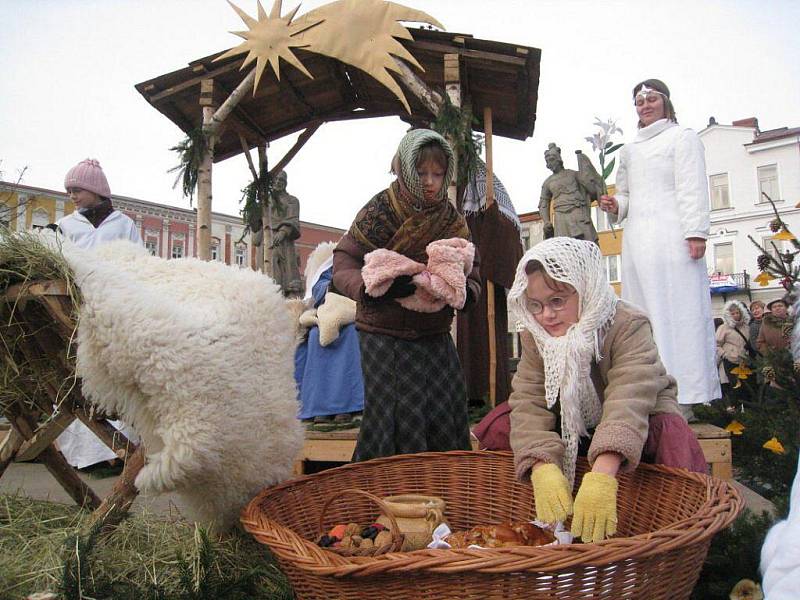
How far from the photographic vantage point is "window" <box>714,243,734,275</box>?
23750mm

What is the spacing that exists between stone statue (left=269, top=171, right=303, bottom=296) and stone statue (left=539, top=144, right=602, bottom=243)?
2.87 meters

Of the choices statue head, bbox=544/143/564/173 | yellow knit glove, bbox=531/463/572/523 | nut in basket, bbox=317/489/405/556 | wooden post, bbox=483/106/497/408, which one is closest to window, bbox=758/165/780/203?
statue head, bbox=544/143/564/173

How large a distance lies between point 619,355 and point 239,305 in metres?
1.10

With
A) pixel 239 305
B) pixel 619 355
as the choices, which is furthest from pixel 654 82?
pixel 239 305

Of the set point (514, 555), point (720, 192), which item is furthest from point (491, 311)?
point (720, 192)

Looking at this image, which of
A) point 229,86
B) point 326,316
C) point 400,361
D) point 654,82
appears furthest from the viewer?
point 229,86

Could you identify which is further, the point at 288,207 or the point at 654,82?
the point at 288,207

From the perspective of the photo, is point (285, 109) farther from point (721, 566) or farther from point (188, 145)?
point (721, 566)

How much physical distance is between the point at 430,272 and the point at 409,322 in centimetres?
23

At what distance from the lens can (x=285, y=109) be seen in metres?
5.47

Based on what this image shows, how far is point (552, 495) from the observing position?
1421mm

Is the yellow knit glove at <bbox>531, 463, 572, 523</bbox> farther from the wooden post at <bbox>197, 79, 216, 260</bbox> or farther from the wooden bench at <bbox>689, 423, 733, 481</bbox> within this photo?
the wooden post at <bbox>197, 79, 216, 260</bbox>

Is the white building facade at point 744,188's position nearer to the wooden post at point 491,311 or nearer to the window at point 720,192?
the window at point 720,192

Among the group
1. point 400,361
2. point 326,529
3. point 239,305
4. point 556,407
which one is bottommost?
point 326,529
